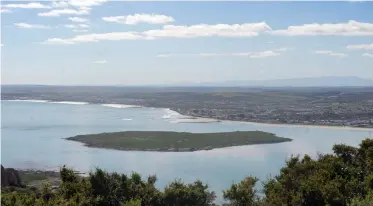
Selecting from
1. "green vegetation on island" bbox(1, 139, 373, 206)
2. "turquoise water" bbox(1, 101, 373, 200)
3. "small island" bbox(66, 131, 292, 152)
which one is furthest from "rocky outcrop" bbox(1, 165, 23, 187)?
"small island" bbox(66, 131, 292, 152)

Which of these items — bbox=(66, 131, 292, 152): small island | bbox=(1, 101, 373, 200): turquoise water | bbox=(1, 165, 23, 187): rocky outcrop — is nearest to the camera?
bbox=(1, 165, 23, 187): rocky outcrop

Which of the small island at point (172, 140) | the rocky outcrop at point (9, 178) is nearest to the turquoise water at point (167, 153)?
the small island at point (172, 140)

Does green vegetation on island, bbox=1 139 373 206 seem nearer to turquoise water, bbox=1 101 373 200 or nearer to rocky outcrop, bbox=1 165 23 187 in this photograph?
rocky outcrop, bbox=1 165 23 187

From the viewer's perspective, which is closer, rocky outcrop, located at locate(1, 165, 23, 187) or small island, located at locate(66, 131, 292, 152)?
rocky outcrop, located at locate(1, 165, 23, 187)

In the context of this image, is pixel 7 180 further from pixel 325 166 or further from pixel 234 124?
pixel 234 124

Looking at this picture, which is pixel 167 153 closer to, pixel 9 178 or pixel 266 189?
pixel 9 178

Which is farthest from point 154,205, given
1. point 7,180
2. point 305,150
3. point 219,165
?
point 305,150

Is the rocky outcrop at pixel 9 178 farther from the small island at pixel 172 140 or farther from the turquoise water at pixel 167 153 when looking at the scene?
the small island at pixel 172 140
